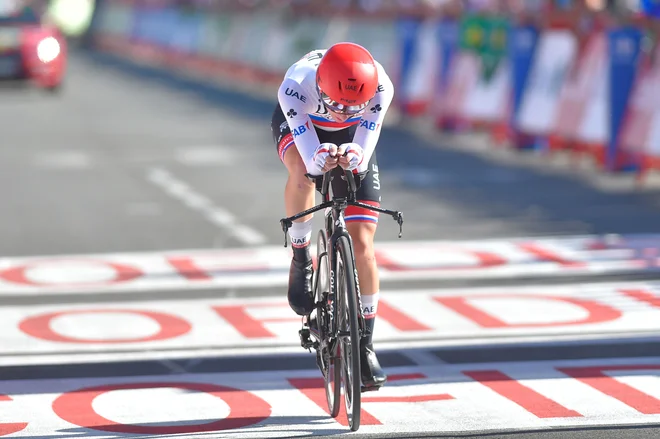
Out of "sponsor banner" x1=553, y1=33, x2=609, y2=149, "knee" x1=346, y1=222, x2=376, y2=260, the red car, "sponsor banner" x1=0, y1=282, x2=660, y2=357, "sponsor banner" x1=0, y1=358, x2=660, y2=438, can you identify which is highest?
the red car

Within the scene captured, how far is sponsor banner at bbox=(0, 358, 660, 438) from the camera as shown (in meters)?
6.42

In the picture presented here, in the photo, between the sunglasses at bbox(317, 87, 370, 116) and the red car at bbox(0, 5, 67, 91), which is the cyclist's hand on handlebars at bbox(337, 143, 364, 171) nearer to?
the sunglasses at bbox(317, 87, 370, 116)

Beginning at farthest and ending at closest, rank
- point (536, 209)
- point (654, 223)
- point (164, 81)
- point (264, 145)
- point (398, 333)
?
1. point (164, 81)
2. point (264, 145)
3. point (536, 209)
4. point (654, 223)
5. point (398, 333)

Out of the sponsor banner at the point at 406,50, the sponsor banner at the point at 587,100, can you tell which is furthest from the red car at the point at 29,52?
the sponsor banner at the point at 587,100

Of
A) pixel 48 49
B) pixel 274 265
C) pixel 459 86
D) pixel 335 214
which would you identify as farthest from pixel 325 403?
pixel 48 49

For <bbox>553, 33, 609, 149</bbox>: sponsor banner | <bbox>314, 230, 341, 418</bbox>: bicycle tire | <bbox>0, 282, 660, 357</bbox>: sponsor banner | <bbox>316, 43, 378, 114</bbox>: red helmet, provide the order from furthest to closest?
1. <bbox>553, 33, 609, 149</bbox>: sponsor banner
2. <bbox>0, 282, 660, 357</bbox>: sponsor banner
3. <bbox>314, 230, 341, 418</bbox>: bicycle tire
4. <bbox>316, 43, 378, 114</bbox>: red helmet

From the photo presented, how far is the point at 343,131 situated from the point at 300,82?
39 cm

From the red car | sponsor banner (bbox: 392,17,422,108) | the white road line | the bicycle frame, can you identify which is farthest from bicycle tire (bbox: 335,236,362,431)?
the red car

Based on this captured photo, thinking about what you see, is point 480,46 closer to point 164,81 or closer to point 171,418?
point 171,418

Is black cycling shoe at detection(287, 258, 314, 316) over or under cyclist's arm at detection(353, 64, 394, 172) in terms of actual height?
under

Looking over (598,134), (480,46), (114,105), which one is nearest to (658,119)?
(598,134)

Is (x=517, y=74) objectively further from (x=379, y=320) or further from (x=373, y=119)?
(x=373, y=119)

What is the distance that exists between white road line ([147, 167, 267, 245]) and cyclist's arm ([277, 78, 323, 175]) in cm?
533

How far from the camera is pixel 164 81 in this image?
35156 millimetres
